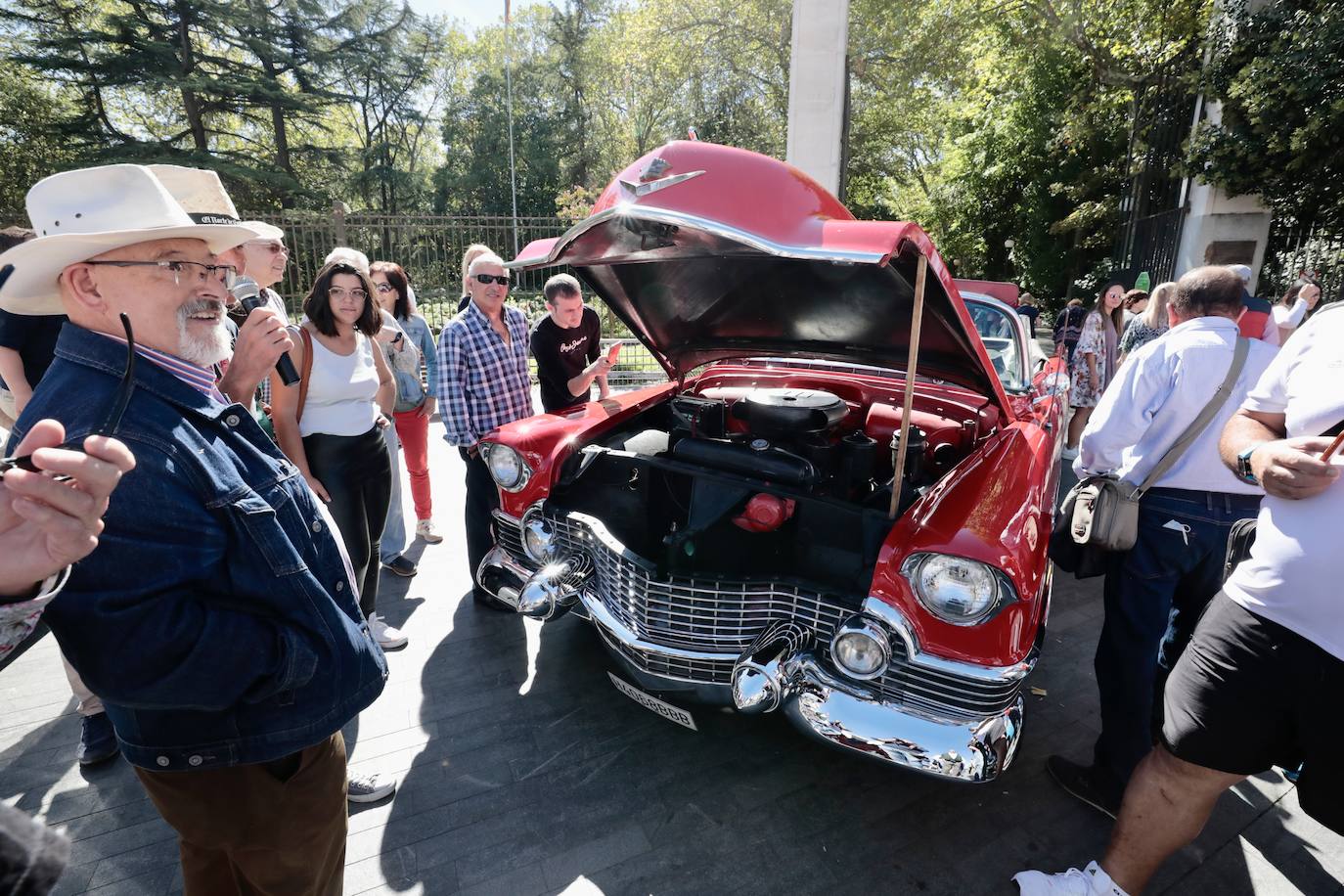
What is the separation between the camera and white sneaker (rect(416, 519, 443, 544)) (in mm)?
4562

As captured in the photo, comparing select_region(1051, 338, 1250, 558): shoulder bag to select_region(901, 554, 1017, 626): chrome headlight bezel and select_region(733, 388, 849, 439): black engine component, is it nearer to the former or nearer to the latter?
select_region(901, 554, 1017, 626): chrome headlight bezel

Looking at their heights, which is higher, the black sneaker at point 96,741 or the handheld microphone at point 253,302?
the handheld microphone at point 253,302

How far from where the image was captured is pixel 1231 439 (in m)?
1.77

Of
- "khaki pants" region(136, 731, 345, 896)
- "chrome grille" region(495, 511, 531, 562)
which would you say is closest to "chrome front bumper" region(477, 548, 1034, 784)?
"chrome grille" region(495, 511, 531, 562)

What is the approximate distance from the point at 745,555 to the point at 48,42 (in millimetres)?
A: 25317

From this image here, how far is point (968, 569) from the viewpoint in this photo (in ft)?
6.33

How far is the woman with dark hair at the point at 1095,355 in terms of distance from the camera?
20.6ft

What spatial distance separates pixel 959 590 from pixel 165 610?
1.95 metres

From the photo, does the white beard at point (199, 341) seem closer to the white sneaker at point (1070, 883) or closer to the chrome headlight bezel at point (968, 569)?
the chrome headlight bezel at point (968, 569)

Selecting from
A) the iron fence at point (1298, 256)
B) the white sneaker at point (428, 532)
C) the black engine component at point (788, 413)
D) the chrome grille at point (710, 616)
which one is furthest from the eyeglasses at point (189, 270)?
the iron fence at point (1298, 256)

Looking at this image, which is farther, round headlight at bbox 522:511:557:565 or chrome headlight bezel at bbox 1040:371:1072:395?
chrome headlight bezel at bbox 1040:371:1072:395

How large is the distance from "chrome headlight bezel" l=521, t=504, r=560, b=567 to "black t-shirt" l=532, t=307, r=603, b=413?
3.93 ft

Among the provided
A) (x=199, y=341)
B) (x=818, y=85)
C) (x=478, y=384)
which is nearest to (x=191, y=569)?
(x=199, y=341)

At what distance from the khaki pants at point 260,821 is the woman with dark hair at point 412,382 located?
2677mm
